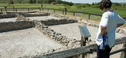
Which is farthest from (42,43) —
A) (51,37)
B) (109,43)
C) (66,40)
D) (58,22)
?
(58,22)

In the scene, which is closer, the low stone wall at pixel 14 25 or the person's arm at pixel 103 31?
the person's arm at pixel 103 31

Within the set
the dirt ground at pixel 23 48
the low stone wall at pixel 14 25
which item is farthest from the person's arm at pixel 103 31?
the low stone wall at pixel 14 25

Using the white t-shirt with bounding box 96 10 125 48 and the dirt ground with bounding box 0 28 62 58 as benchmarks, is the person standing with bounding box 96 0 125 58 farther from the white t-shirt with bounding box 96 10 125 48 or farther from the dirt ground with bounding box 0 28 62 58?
the dirt ground with bounding box 0 28 62 58

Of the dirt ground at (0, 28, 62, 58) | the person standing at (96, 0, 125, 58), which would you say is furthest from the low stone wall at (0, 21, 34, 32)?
the person standing at (96, 0, 125, 58)

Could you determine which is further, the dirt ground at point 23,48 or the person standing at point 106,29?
the dirt ground at point 23,48

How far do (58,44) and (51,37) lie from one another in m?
1.11

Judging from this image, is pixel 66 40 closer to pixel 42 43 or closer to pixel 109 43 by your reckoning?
pixel 42 43

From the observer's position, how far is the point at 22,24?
427 inches

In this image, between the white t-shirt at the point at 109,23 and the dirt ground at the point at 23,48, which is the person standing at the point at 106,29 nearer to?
the white t-shirt at the point at 109,23

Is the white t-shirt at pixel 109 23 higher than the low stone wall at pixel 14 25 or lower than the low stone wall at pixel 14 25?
higher

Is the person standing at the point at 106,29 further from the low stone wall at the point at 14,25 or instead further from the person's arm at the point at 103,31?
the low stone wall at the point at 14,25

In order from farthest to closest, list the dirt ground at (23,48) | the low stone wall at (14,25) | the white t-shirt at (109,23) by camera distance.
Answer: the low stone wall at (14,25), the dirt ground at (23,48), the white t-shirt at (109,23)

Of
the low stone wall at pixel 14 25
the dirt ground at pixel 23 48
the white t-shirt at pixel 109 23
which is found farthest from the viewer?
the low stone wall at pixel 14 25

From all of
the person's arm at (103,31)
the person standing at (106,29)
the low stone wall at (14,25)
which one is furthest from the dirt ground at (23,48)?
the person's arm at (103,31)
